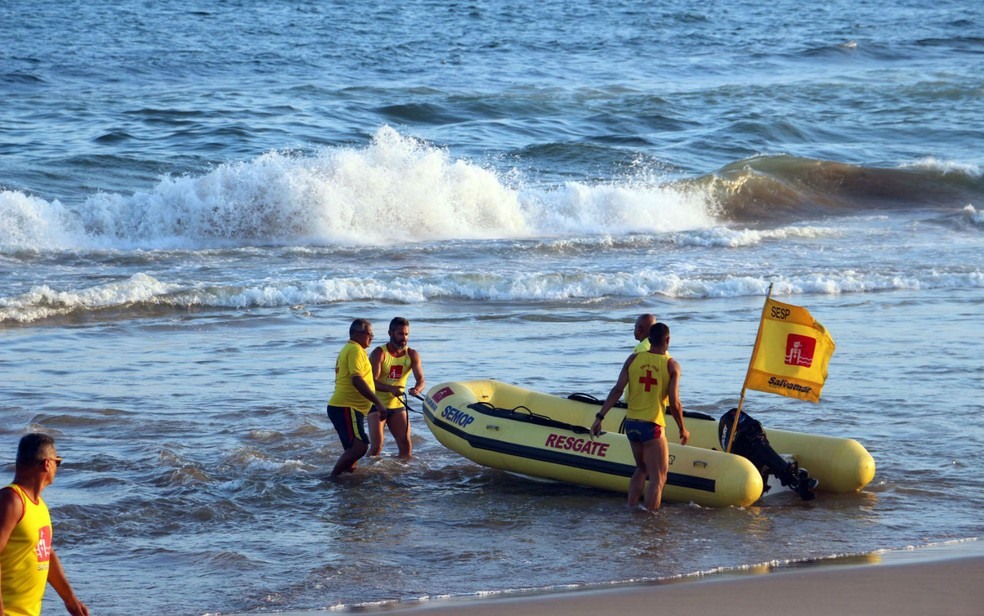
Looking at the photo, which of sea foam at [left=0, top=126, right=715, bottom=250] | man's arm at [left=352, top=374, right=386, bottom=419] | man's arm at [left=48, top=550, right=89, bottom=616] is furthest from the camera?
sea foam at [left=0, top=126, right=715, bottom=250]

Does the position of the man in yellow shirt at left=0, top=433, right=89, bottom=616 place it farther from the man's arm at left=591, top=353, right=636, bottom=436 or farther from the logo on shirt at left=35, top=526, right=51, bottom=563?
the man's arm at left=591, top=353, right=636, bottom=436

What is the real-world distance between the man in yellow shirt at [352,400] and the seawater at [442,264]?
0.30 m


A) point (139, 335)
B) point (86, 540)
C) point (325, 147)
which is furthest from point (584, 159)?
point (86, 540)

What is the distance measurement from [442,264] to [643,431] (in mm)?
9880

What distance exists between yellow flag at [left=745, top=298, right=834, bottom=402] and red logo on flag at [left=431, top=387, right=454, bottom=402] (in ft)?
7.80

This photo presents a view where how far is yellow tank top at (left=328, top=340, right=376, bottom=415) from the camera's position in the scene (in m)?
9.03

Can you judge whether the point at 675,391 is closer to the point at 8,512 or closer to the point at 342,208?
the point at 8,512

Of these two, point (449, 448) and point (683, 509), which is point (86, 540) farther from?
point (683, 509)

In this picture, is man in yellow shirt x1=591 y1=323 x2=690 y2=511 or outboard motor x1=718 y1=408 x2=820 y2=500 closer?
man in yellow shirt x1=591 y1=323 x2=690 y2=511

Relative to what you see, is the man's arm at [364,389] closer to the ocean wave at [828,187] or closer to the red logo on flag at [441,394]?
the red logo on flag at [441,394]

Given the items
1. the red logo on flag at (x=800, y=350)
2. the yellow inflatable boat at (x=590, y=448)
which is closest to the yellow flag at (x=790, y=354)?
the red logo on flag at (x=800, y=350)

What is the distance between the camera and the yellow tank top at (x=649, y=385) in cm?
816

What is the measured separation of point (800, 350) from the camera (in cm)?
834

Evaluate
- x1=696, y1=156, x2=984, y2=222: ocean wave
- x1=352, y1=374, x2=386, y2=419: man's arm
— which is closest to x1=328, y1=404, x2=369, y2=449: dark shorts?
x1=352, y1=374, x2=386, y2=419: man's arm
